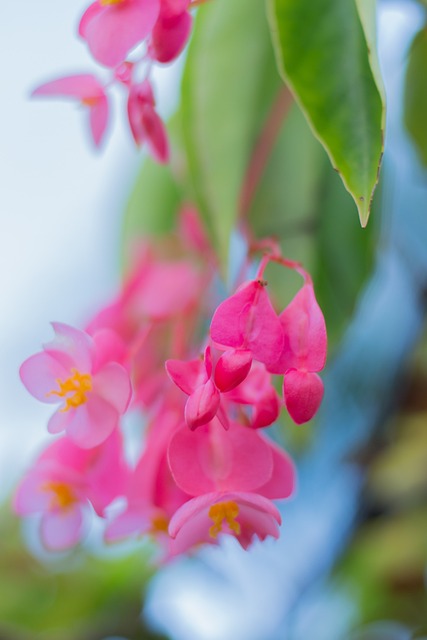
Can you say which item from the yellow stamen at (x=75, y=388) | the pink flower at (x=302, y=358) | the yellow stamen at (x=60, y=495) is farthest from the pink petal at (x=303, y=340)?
the yellow stamen at (x=60, y=495)

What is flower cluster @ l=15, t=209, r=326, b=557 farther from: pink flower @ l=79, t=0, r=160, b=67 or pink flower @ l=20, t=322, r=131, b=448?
pink flower @ l=79, t=0, r=160, b=67

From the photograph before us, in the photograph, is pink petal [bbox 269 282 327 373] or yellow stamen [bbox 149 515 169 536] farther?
yellow stamen [bbox 149 515 169 536]

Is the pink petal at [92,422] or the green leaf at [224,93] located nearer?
the pink petal at [92,422]

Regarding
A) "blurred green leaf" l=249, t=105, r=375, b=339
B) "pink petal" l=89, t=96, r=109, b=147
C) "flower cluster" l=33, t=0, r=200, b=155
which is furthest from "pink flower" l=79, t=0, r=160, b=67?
"blurred green leaf" l=249, t=105, r=375, b=339

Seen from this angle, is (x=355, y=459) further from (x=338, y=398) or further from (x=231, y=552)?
(x=231, y=552)

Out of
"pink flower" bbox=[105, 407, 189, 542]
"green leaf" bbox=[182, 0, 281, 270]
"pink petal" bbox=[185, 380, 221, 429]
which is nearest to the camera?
"pink petal" bbox=[185, 380, 221, 429]

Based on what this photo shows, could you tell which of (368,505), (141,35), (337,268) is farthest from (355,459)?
(141,35)

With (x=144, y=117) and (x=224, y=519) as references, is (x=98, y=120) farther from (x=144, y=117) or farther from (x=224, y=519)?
(x=224, y=519)

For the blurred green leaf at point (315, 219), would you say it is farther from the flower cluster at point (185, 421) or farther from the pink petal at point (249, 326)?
the pink petal at point (249, 326)
